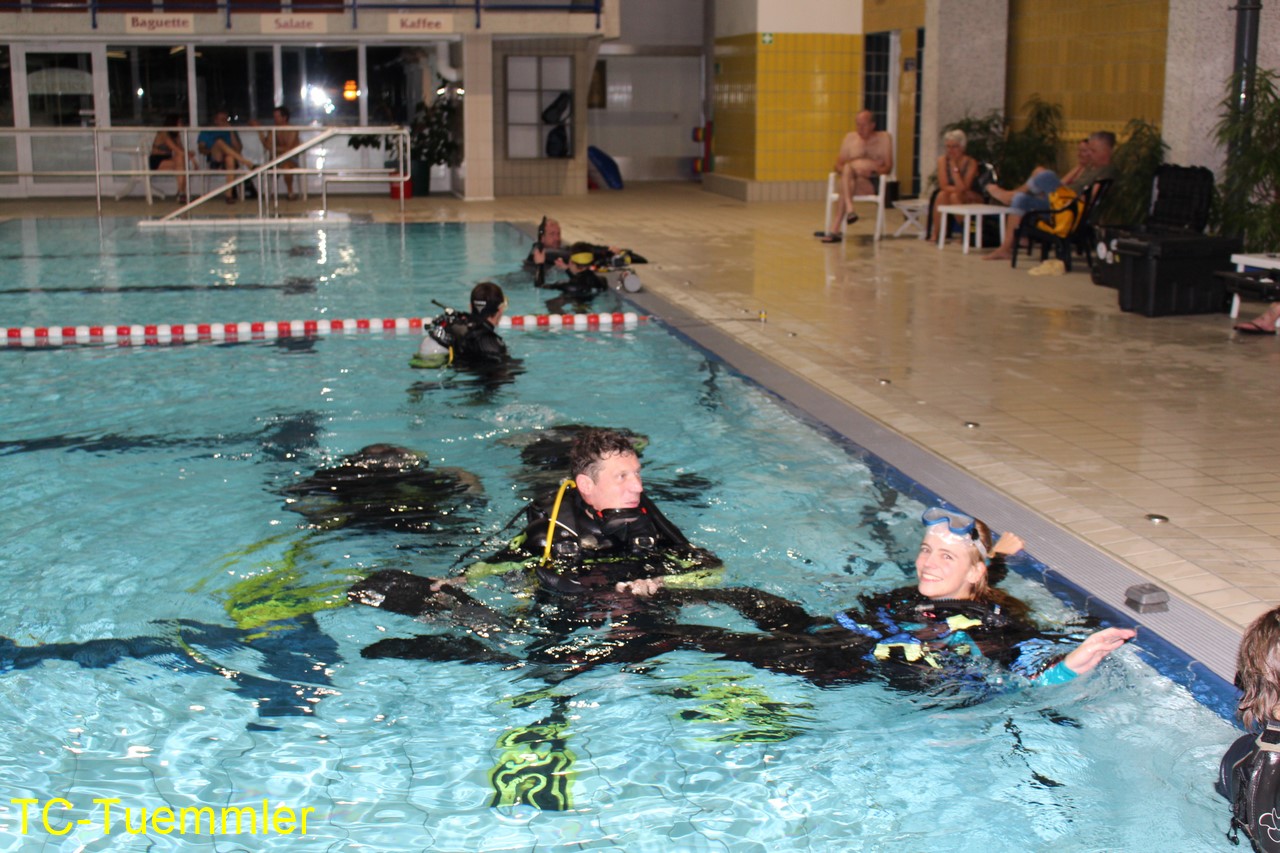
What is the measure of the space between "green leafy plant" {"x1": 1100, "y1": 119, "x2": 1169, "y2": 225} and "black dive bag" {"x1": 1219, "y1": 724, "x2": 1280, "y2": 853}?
33.3 feet

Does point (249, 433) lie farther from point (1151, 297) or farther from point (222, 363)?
point (1151, 297)

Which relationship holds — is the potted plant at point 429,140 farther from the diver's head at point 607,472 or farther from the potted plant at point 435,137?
the diver's head at point 607,472

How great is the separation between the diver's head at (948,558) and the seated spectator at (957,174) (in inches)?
448

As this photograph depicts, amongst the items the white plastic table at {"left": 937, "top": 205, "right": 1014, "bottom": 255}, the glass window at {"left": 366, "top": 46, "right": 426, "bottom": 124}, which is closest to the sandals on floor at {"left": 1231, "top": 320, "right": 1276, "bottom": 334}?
the white plastic table at {"left": 937, "top": 205, "right": 1014, "bottom": 255}

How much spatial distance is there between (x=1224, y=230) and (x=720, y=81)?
15.2 m

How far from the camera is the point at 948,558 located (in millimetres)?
4320

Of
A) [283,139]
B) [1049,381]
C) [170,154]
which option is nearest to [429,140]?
[283,139]

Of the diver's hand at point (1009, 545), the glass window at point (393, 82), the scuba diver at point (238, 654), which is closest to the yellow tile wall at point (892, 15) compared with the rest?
the glass window at point (393, 82)

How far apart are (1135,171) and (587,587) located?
33.3 ft

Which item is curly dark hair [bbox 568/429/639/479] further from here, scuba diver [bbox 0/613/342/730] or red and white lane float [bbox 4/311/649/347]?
red and white lane float [bbox 4/311/649/347]

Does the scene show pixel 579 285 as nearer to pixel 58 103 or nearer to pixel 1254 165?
pixel 1254 165

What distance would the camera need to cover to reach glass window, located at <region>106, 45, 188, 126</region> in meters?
23.5

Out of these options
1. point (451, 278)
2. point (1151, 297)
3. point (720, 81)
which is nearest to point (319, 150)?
point (720, 81)

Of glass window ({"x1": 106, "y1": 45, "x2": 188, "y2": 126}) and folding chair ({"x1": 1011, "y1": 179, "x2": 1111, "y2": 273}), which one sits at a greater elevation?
glass window ({"x1": 106, "y1": 45, "x2": 188, "y2": 126})
